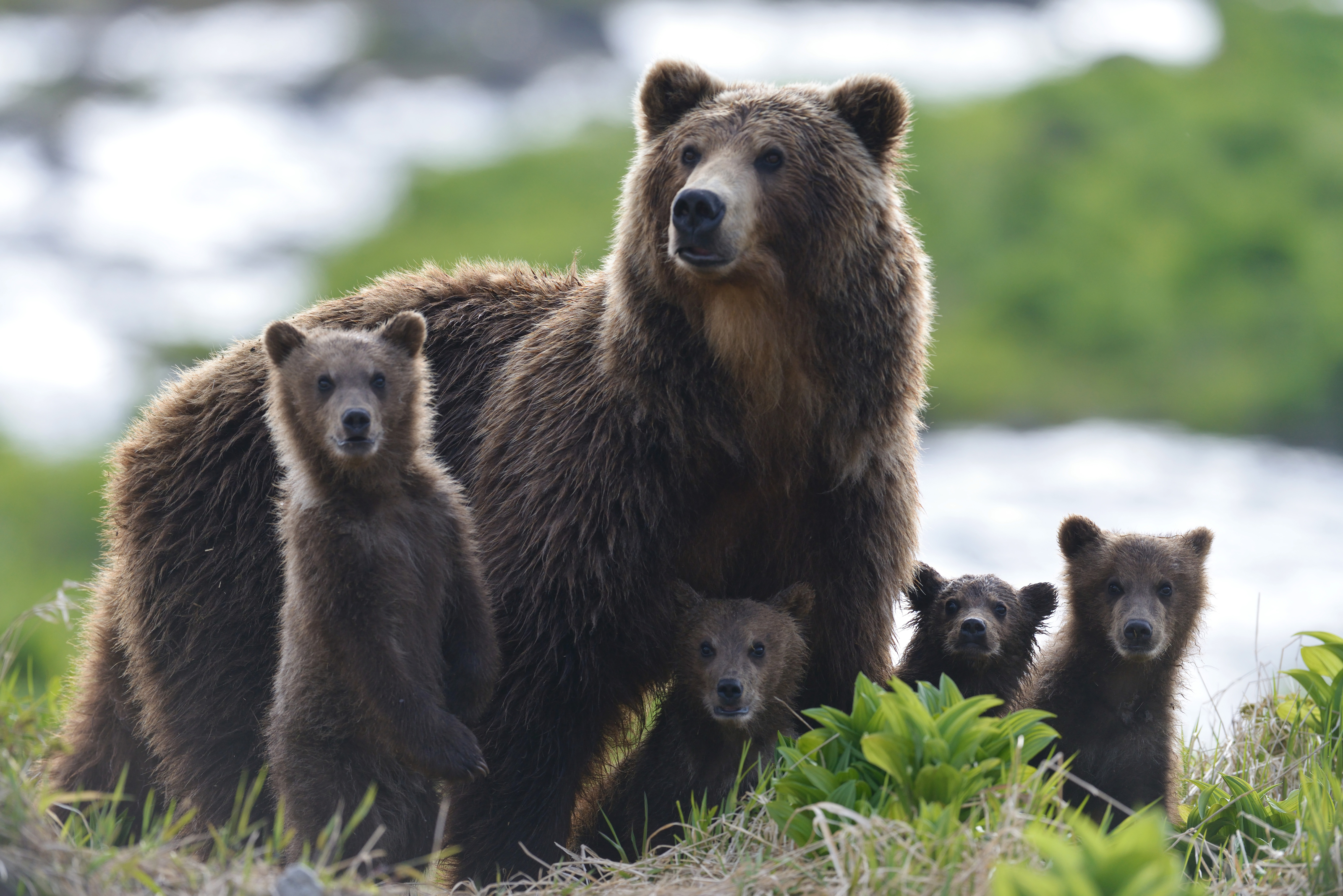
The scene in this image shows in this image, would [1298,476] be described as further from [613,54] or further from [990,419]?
[613,54]

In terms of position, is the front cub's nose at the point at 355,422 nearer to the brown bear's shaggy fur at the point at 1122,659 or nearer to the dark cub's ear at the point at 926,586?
the dark cub's ear at the point at 926,586

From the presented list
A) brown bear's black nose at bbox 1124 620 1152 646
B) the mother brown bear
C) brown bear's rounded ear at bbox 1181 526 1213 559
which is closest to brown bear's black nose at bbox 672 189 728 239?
the mother brown bear

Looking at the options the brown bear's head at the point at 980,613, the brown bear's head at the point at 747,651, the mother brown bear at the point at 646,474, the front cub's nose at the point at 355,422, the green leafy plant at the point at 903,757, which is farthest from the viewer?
the brown bear's head at the point at 980,613

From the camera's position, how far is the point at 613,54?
30.2 meters

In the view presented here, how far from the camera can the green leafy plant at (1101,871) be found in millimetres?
3514

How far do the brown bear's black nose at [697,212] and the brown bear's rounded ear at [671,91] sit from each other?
94 centimetres

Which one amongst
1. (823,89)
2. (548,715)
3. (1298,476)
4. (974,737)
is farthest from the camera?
(1298,476)

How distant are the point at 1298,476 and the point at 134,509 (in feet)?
60.1

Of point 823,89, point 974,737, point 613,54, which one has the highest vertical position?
point 613,54

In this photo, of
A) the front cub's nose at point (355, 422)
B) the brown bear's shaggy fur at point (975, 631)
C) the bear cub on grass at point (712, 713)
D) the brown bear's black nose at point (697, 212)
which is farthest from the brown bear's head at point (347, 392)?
the brown bear's shaggy fur at point (975, 631)

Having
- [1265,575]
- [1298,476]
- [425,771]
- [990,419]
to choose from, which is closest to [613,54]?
[990,419]

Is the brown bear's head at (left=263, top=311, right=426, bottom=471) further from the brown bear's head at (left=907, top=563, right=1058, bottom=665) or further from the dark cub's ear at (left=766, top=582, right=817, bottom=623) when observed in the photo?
the brown bear's head at (left=907, top=563, right=1058, bottom=665)

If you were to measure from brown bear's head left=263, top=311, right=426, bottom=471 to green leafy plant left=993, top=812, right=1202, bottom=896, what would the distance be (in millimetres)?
2481

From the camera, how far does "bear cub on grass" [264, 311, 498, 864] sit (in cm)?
476
